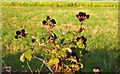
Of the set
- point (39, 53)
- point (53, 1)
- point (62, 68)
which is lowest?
point (53, 1)

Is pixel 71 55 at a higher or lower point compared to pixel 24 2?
higher

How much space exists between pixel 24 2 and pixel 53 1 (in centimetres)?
216

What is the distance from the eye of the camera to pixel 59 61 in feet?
11.4

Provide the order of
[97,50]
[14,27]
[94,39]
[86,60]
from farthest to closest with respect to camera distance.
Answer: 1. [14,27]
2. [94,39]
3. [97,50]
4. [86,60]

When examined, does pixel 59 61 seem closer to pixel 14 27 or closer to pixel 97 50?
pixel 97 50

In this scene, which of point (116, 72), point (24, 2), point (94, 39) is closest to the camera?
point (116, 72)

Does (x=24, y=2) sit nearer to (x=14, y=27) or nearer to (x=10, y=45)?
(x=14, y=27)

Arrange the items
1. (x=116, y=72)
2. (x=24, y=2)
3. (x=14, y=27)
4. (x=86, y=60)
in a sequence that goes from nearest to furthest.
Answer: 1. (x=116, y=72)
2. (x=86, y=60)
3. (x=14, y=27)
4. (x=24, y=2)

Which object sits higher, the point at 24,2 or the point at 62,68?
the point at 62,68

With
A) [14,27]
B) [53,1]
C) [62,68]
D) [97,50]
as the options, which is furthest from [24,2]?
[62,68]

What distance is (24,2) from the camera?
62.7 feet

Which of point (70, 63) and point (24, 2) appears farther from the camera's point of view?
point (24, 2)

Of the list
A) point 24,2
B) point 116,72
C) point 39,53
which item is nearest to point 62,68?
point 116,72

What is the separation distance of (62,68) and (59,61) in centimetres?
12
